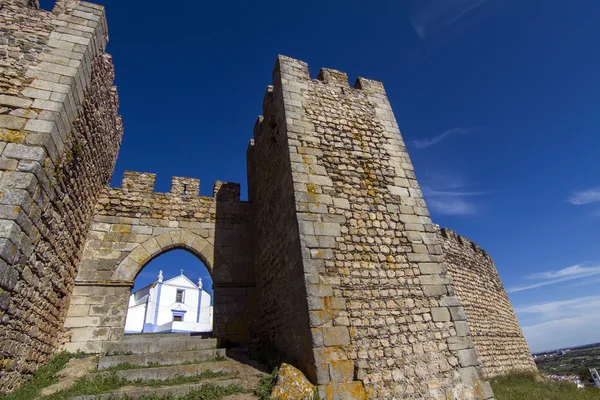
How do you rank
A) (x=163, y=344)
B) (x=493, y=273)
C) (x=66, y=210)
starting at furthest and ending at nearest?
(x=493, y=273)
(x=163, y=344)
(x=66, y=210)

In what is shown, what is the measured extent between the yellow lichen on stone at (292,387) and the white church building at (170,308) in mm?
20631

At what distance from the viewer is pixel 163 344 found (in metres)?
5.88

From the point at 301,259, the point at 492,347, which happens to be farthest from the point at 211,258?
Result: the point at 492,347

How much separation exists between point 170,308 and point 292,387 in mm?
22067

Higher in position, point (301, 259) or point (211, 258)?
point (211, 258)

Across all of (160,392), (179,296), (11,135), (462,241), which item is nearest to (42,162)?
(11,135)

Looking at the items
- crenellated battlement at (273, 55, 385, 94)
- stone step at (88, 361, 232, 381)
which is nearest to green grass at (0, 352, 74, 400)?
stone step at (88, 361, 232, 381)

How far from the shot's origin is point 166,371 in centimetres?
473

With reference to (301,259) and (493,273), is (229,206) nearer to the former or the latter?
(301,259)

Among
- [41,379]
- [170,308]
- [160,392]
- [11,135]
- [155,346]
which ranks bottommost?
[160,392]

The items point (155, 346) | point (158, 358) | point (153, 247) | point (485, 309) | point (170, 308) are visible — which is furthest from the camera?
point (170, 308)

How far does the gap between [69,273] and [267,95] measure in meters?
5.46

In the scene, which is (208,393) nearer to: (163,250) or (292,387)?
(292,387)

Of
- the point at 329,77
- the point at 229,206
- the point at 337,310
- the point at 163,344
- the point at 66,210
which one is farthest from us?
the point at 229,206
